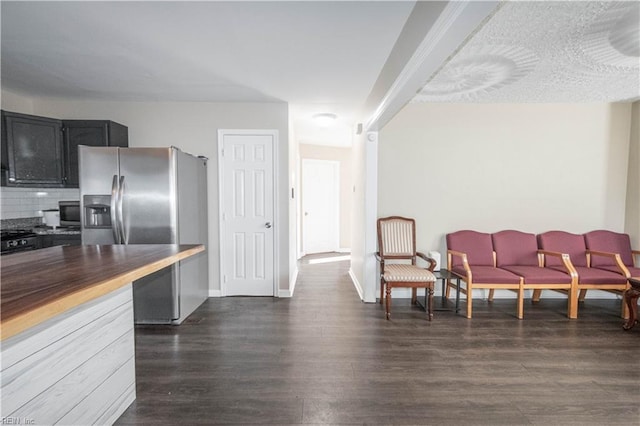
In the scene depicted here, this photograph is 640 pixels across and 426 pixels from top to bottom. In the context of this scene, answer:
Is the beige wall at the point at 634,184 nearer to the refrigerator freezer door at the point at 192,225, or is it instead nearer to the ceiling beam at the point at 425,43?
the ceiling beam at the point at 425,43

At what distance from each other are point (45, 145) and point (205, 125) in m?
1.67

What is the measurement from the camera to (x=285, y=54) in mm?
2418

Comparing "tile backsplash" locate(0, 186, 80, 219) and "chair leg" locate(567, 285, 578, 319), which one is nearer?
"chair leg" locate(567, 285, 578, 319)

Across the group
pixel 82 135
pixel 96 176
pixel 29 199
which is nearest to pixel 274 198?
pixel 96 176

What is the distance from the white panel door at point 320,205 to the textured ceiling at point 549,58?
332 cm

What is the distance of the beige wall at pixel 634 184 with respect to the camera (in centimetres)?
353

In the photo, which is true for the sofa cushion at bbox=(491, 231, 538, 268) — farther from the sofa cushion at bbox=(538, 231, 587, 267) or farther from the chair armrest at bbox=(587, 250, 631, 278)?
the chair armrest at bbox=(587, 250, 631, 278)

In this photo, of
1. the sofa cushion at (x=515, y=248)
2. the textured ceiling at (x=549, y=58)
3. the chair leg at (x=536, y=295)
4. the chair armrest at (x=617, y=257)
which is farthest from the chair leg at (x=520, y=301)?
the textured ceiling at (x=549, y=58)

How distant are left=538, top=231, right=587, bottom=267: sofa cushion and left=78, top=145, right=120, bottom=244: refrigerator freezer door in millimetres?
4847

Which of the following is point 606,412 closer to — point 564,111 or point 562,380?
point 562,380

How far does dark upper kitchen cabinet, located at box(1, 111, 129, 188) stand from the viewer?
2941 mm

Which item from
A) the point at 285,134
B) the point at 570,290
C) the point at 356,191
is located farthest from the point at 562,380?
the point at 285,134

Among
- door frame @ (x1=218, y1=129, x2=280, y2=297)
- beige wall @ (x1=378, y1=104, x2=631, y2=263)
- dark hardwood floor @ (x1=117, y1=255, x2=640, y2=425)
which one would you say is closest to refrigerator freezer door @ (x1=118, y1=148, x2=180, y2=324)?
dark hardwood floor @ (x1=117, y1=255, x2=640, y2=425)

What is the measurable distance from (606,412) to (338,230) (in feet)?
17.1
